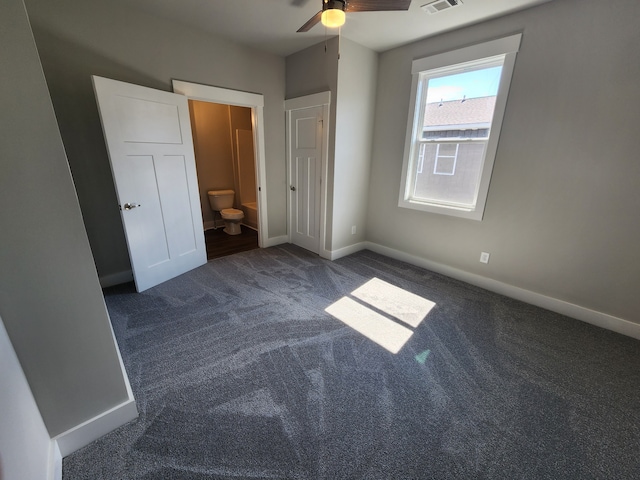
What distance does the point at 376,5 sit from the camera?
1.78m

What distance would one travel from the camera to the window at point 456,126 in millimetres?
2479

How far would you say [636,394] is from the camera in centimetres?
161

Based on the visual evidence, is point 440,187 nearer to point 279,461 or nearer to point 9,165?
point 279,461

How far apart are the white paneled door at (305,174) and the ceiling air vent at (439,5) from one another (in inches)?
54.0

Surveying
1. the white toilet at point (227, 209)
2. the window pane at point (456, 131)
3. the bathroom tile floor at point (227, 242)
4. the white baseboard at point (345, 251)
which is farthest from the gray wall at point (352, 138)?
the white toilet at point (227, 209)

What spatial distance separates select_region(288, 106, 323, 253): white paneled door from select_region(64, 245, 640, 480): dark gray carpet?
4.59 feet

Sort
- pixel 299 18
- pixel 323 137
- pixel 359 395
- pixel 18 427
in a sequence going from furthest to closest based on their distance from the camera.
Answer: pixel 323 137
pixel 299 18
pixel 359 395
pixel 18 427

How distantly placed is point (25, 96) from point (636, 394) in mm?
3431

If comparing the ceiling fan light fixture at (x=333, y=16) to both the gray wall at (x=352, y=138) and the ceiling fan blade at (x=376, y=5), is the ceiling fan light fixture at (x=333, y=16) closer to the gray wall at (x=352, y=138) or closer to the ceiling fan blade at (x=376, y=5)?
the ceiling fan blade at (x=376, y=5)

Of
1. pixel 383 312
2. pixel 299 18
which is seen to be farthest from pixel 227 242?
pixel 299 18

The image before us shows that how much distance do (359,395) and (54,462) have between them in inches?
57.7

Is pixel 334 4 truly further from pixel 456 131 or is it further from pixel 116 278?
pixel 116 278

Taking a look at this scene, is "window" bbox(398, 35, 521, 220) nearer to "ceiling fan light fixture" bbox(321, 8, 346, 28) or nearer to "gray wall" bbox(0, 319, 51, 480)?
"ceiling fan light fixture" bbox(321, 8, 346, 28)

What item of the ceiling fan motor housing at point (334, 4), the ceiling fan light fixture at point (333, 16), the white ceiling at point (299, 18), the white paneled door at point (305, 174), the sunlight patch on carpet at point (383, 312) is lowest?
the sunlight patch on carpet at point (383, 312)
